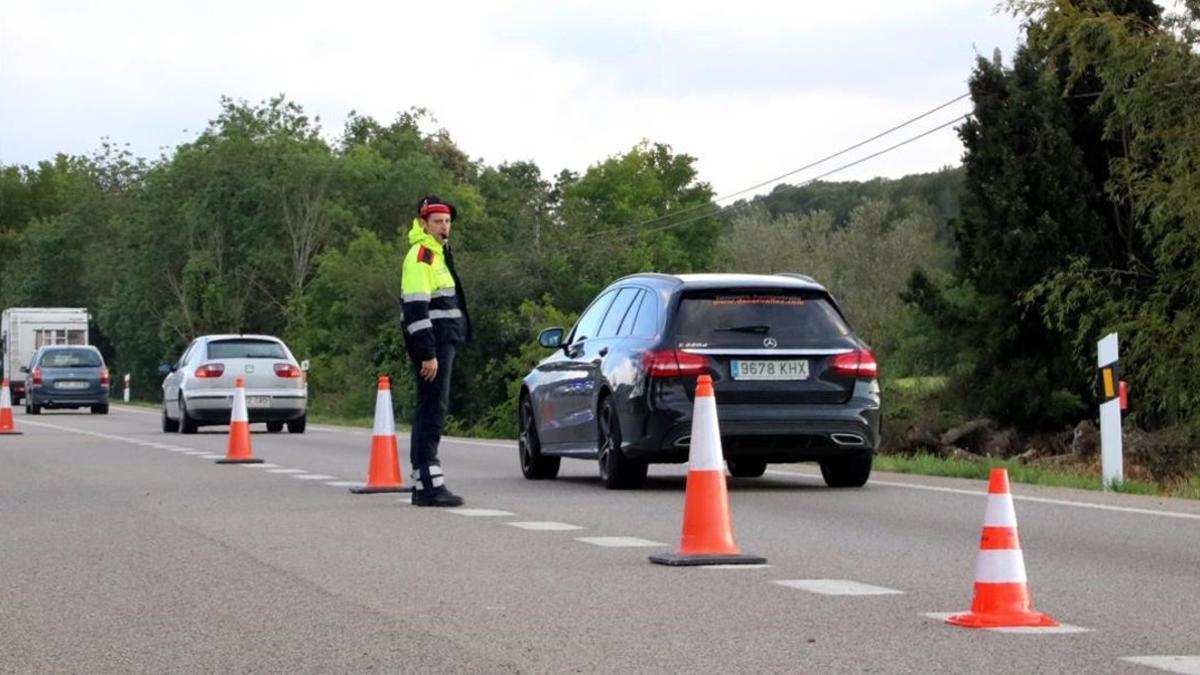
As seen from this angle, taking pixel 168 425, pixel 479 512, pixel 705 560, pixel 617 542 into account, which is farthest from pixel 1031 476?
pixel 168 425

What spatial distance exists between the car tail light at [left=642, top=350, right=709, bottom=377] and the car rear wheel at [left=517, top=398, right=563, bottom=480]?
2.83 metres

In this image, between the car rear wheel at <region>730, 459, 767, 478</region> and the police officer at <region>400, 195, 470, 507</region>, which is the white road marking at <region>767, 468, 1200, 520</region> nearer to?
the car rear wheel at <region>730, 459, 767, 478</region>

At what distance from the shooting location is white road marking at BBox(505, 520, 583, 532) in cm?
1311

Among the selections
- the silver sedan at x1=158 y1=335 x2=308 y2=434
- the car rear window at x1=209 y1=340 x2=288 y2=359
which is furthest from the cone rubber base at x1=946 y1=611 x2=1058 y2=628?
the car rear window at x1=209 y1=340 x2=288 y2=359

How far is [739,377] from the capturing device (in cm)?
1609

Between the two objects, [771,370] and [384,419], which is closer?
[771,370]

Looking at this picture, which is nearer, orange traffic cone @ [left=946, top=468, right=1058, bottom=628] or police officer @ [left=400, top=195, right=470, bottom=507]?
orange traffic cone @ [left=946, top=468, right=1058, bottom=628]

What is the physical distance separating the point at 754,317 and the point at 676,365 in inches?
29.8

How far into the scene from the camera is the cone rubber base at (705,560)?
10.6m

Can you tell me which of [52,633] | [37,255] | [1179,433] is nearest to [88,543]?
[52,633]

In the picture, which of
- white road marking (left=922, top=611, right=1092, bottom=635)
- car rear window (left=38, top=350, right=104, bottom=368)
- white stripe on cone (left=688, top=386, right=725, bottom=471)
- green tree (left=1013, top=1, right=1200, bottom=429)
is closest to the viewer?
white road marking (left=922, top=611, right=1092, bottom=635)

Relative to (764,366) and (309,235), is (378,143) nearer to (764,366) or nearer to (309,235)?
(309,235)

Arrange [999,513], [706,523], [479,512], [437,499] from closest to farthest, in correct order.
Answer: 1. [999,513]
2. [706,523]
3. [479,512]
4. [437,499]

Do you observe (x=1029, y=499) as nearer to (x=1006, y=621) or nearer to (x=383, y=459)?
(x=383, y=459)
